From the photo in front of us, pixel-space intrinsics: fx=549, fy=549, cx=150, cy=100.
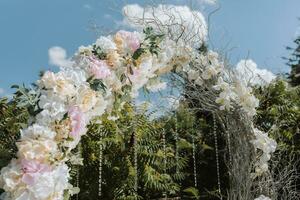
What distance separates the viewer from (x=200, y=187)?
6.67 m

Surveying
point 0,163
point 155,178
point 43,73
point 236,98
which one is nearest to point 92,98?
point 43,73

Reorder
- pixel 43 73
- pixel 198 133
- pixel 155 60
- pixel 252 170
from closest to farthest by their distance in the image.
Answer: pixel 43 73 < pixel 155 60 < pixel 252 170 < pixel 198 133

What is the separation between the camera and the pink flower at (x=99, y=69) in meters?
2.74

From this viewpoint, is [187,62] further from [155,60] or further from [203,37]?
[155,60]

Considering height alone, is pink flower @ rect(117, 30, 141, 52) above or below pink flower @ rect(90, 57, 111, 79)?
above

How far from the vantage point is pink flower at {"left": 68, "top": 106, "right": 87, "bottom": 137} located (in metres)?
2.42

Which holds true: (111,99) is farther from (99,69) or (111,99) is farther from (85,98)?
(85,98)

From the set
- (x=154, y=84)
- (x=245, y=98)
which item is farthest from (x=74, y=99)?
(x=245, y=98)

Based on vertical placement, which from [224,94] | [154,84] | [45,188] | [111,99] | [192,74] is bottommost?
[45,188]

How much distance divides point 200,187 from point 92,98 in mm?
4364

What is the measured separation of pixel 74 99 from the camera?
2.46m

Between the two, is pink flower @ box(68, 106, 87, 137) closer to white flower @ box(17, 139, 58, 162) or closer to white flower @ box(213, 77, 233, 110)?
Answer: white flower @ box(17, 139, 58, 162)

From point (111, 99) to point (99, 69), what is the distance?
0.91 feet

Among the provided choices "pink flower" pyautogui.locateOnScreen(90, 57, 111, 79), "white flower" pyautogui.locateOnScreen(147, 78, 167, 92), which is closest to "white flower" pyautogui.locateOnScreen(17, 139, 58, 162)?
"pink flower" pyautogui.locateOnScreen(90, 57, 111, 79)
